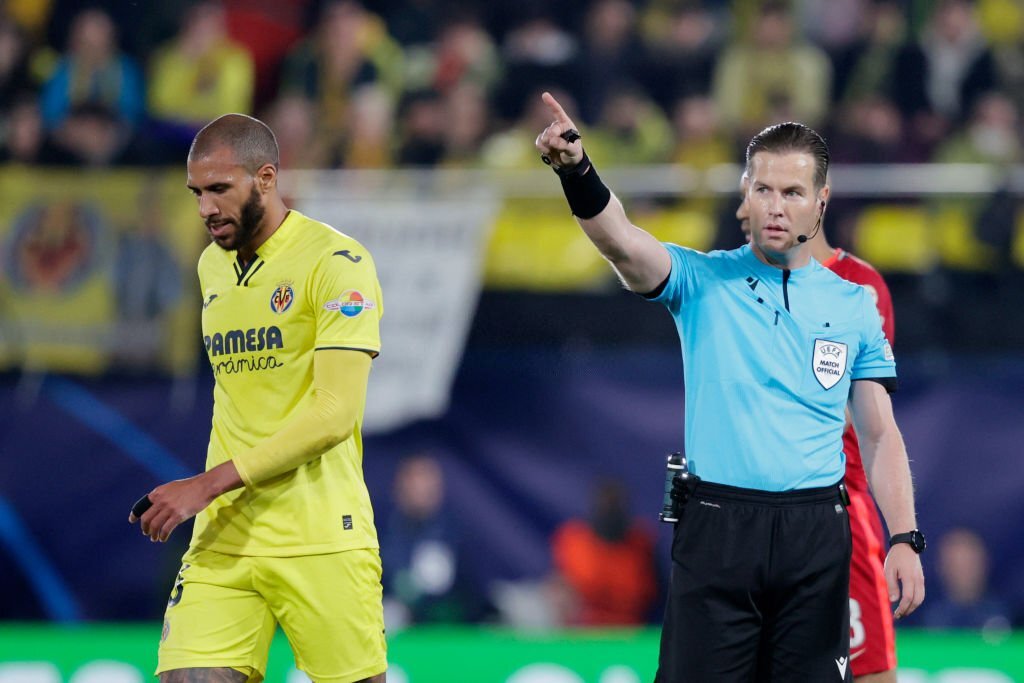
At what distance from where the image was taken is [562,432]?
889 cm

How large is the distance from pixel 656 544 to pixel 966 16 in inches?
184

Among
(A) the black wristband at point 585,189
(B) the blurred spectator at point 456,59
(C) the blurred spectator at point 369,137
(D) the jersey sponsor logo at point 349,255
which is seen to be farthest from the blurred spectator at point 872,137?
(A) the black wristband at point 585,189

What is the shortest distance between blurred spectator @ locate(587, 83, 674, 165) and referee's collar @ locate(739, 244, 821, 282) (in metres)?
5.89

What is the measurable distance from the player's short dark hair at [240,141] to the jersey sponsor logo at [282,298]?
0.35 m

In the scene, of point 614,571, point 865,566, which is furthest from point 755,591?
point 614,571

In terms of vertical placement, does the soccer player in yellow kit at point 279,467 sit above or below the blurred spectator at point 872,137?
below

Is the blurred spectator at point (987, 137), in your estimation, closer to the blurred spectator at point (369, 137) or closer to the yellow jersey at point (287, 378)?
the blurred spectator at point (369, 137)

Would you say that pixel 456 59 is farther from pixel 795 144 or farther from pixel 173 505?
pixel 173 505

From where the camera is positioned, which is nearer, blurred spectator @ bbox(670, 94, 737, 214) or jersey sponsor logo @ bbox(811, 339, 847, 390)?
jersey sponsor logo @ bbox(811, 339, 847, 390)

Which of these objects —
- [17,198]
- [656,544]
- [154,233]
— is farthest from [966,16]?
[17,198]

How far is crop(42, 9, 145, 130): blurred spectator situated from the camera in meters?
10.2

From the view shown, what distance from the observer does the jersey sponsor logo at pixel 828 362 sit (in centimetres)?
393

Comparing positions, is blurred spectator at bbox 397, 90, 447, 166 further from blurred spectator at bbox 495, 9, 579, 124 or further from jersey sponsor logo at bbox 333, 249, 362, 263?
jersey sponsor logo at bbox 333, 249, 362, 263

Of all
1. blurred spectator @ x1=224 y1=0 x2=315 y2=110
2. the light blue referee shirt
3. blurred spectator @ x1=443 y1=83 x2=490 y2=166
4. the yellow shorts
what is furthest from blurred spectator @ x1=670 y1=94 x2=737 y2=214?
the yellow shorts
